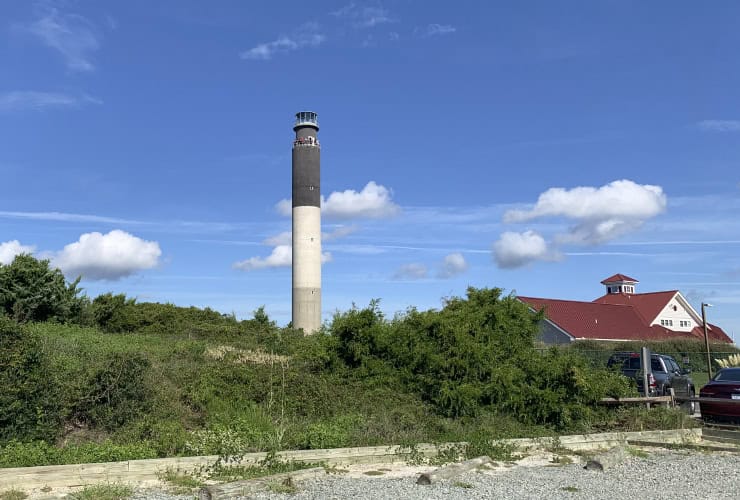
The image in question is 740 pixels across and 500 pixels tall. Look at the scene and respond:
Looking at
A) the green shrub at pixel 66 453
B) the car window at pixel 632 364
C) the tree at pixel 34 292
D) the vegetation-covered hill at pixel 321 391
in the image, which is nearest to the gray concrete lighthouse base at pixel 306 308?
the tree at pixel 34 292

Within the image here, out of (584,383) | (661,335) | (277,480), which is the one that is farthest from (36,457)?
(661,335)

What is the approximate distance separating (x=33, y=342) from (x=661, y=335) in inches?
1865

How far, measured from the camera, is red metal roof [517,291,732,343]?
45.5 m

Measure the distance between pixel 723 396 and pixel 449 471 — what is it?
947 cm

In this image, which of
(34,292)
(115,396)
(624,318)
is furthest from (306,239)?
(115,396)

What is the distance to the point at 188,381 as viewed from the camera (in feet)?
48.3

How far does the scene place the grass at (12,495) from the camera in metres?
8.42

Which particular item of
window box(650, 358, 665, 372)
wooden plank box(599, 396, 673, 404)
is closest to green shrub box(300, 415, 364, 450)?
wooden plank box(599, 396, 673, 404)

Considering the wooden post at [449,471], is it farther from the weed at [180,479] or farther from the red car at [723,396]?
the red car at [723,396]

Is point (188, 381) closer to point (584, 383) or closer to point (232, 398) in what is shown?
point (232, 398)

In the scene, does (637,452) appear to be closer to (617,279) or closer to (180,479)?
(180,479)

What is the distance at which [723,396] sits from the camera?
16078 millimetres

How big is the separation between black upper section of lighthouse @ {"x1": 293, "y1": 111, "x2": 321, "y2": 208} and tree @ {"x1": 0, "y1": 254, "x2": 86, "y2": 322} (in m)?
18.6

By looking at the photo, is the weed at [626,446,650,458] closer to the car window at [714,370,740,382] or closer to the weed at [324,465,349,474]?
the car window at [714,370,740,382]
